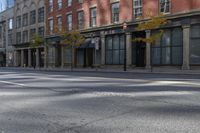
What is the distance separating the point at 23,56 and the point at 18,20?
8222 mm

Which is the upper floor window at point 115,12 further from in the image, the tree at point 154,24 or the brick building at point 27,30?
the brick building at point 27,30

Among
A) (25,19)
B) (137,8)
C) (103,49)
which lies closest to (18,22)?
(25,19)

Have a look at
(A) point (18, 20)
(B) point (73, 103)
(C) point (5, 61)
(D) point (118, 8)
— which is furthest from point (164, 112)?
(C) point (5, 61)

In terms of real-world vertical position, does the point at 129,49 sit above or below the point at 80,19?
below

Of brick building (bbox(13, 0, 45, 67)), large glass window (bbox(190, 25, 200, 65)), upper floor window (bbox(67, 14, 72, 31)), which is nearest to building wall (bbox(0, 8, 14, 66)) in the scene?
brick building (bbox(13, 0, 45, 67))

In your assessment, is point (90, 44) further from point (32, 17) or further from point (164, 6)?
point (32, 17)

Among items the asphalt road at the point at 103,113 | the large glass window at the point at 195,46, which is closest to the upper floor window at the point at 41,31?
the large glass window at the point at 195,46

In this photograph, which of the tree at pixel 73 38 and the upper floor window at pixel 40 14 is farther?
the upper floor window at pixel 40 14

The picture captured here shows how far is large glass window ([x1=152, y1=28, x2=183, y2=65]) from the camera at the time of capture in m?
32.9

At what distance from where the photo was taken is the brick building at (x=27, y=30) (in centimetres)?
5950

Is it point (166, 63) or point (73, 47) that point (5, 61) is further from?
point (166, 63)

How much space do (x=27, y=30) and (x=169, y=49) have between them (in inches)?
1460

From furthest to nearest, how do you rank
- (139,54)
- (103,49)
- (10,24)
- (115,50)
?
(10,24)
(103,49)
(115,50)
(139,54)

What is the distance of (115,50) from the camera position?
40.8m
